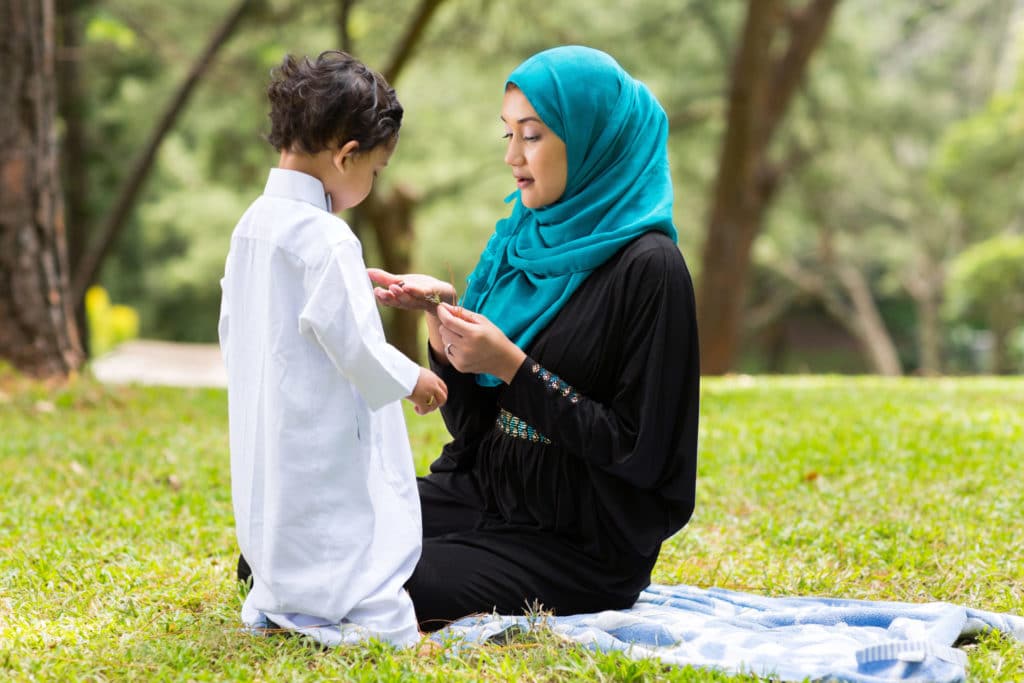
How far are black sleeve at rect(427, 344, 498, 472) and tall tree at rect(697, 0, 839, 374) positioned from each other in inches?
301

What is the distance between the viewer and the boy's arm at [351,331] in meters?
2.29

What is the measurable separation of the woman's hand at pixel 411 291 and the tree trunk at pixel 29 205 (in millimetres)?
4195

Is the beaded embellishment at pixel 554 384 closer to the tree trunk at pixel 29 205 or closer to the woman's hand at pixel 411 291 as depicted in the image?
the woman's hand at pixel 411 291

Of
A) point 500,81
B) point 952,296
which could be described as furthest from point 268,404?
point 952,296

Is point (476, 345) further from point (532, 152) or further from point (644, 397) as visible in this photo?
point (532, 152)

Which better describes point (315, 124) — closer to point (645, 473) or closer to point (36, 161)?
point (645, 473)

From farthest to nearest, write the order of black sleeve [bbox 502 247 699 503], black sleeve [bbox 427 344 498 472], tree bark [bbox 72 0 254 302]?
tree bark [bbox 72 0 254 302] < black sleeve [bbox 427 344 498 472] < black sleeve [bbox 502 247 699 503]

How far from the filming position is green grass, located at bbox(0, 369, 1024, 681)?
2.41 metres

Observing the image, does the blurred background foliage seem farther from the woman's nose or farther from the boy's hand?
the boy's hand

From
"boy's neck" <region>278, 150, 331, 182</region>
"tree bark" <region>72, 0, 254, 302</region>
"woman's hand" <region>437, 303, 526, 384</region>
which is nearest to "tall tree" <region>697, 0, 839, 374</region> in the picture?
"tree bark" <region>72, 0, 254, 302</region>

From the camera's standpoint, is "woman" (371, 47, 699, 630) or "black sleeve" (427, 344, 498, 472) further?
"black sleeve" (427, 344, 498, 472)

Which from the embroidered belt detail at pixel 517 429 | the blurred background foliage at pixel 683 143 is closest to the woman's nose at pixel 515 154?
the embroidered belt detail at pixel 517 429

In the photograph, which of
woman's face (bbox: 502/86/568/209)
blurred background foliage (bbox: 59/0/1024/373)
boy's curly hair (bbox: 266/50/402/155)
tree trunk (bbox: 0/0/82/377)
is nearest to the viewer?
boy's curly hair (bbox: 266/50/402/155)

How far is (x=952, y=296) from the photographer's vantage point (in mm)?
18625
